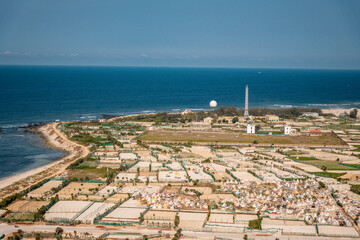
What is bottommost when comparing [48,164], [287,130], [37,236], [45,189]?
[48,164]

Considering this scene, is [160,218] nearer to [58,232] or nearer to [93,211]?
[93,211]

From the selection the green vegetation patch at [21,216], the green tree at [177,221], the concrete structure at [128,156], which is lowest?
the green vegetation patch at [21,216]

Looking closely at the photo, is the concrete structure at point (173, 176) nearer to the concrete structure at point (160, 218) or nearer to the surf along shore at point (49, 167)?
the concrete structure at point (160, 218)

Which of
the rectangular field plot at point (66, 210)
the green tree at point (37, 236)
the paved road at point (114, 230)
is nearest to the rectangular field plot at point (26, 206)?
the rectangular field plot at point (66, 210)

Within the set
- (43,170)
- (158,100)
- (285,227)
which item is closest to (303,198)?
(285,227)

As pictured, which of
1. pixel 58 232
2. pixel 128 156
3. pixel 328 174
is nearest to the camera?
pixel 58 232

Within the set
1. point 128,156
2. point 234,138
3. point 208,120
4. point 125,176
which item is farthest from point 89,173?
point 208,120

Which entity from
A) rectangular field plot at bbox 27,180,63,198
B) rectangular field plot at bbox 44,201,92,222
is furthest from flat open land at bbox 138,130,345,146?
rectangular field plot at bbox 44,201,92,222
